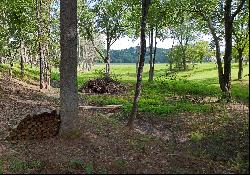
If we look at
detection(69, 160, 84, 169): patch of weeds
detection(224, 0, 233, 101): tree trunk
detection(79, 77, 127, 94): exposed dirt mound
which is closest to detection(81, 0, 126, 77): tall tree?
detection(79, 77, 127, 94): exposed dirt mound

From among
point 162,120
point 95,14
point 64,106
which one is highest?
point 95,14


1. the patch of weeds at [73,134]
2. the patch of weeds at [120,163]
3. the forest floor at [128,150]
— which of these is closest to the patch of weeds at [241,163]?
the forest floor at [128,150]

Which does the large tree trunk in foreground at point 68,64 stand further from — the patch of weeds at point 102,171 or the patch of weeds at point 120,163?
the patch of weeds at point 102,171

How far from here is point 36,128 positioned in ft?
47.5

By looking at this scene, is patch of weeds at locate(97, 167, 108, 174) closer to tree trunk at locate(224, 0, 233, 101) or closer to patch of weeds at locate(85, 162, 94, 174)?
patch of weeds at locate(85, 162, 94, 174)

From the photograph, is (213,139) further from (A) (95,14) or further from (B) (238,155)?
(A) (95,14)

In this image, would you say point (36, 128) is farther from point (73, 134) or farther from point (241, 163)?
point (241, 163)

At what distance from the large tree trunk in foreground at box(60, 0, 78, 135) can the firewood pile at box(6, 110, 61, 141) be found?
51cm

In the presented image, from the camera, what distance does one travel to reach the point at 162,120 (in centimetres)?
1991

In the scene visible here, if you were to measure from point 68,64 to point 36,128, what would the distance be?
2696mm

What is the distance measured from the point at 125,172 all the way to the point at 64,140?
5.19 meters

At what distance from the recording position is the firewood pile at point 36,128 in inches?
564

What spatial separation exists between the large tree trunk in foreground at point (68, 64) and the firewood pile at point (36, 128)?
0.51 m

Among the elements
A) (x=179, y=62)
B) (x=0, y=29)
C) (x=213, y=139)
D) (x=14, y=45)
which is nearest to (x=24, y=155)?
(x=213, y=139)
